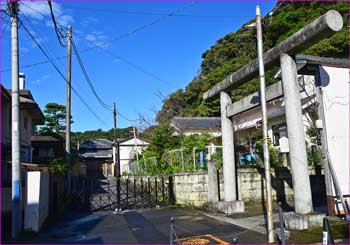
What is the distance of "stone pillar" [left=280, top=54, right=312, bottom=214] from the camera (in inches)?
347

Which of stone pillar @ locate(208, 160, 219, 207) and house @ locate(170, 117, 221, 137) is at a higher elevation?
house @ locate(170, 117, 221, 137)

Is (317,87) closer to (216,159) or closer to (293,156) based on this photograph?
(293,156)

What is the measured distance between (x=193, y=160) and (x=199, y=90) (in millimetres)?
25438

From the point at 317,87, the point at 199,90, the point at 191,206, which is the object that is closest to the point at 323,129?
the point at 317,87

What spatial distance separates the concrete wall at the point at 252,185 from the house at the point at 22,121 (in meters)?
7.71

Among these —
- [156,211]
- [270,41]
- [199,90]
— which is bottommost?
[156,211]

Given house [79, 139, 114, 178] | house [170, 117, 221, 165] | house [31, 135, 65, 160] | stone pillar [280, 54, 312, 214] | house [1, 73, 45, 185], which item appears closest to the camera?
stone pillar [280, 54, 312, 214]

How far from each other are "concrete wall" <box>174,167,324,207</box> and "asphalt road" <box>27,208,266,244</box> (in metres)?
0.89

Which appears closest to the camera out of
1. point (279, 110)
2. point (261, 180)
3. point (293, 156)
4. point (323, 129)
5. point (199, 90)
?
point (293, 156)

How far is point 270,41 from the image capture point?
3288 cm

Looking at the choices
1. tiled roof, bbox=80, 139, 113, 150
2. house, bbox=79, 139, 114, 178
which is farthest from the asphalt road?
tiled roof, bbox=80, 139, 113, 150

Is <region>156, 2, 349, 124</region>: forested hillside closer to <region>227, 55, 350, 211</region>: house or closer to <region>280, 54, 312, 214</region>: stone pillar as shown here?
<region>227, 55, 350, 211</region>: house

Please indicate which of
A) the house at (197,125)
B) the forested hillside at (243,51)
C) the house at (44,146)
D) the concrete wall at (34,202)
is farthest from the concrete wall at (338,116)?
the house at (44,146)

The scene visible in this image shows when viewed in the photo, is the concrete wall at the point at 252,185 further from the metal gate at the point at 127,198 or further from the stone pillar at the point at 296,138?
the stone pillar at the point at 296,138
